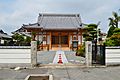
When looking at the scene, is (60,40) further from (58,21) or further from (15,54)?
(15,54)

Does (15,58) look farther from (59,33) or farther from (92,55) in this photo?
(59,33)

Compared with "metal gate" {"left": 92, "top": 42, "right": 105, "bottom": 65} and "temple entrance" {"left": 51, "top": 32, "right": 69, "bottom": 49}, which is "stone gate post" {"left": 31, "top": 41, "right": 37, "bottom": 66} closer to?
"metal gate" {"left": 92, "top": 42, "right": 105, "bottom": 65}

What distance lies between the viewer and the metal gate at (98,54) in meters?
15.4

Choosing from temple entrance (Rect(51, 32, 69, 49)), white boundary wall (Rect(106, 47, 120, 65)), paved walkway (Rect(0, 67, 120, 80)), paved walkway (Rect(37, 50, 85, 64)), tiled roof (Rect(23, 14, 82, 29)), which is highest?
tiled roof (Rect(23, 14, 82, 29))

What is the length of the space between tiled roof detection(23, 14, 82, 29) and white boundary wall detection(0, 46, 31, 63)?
2235cm

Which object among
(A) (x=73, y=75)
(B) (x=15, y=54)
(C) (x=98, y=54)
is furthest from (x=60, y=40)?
(A) (x=73, y=75)

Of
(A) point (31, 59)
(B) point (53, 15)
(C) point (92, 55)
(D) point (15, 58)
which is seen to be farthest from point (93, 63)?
(B) point (53, 15)

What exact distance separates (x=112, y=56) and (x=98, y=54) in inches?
45.3

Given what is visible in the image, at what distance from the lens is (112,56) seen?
49.6ft

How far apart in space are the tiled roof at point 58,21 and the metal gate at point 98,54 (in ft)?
69.3

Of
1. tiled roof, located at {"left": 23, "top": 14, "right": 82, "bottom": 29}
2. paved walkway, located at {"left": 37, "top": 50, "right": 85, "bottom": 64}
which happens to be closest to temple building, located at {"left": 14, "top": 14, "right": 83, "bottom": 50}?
tiled roof, located at {"left": 23, "top": 14, "right": 82, "bottom": 29}

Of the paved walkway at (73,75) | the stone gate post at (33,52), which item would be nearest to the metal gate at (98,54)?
the paved walkway at (73,75)

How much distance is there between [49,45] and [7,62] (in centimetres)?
2268

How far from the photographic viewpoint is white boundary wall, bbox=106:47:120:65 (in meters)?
15.1
